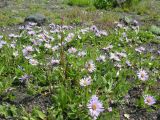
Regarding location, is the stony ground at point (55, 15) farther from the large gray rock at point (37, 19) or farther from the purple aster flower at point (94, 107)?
the purple aster flower at point (94, 107)

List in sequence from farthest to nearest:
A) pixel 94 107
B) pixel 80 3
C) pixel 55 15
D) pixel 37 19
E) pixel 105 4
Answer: pixel 80 3 → pixel 105 4 → pixel 55 15 → pixel 37 19 → pixel 94 107

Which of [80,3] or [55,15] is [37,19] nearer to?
[55,15]

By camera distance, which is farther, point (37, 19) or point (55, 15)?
point (55, 15)

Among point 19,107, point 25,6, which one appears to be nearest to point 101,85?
point 19,107

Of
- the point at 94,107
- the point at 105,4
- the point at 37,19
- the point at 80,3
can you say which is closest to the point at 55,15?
the point at 37,19

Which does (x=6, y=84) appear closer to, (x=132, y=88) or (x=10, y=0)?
(x=132, y=88)

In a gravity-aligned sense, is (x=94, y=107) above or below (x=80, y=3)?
above

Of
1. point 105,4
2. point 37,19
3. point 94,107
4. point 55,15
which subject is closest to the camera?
point 94,107

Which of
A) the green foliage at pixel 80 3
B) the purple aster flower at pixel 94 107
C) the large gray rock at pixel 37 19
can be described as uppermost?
the purple aster flower at pixel 94 107

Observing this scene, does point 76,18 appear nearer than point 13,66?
No

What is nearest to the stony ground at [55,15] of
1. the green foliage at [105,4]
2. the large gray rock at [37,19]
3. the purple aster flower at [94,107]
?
the large gray rock at [37,19]

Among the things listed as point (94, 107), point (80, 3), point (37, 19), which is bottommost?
point (80, 3)
